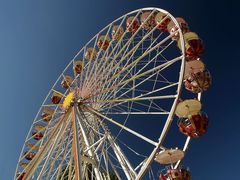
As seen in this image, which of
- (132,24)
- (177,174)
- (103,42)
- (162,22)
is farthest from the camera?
(103,42)

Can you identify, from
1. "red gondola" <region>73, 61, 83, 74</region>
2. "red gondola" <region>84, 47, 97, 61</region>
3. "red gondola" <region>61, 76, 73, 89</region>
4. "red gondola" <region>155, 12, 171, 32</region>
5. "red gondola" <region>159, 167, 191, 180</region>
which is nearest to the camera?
"red gondola" <region>159, 167, 191, 180</region>

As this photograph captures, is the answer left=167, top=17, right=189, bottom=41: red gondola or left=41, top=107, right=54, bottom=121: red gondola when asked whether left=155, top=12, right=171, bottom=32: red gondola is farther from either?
left=41, top=107, right=54, bottom=121: red gondola

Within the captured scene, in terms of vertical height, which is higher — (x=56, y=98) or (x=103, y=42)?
(x=103, y=42)

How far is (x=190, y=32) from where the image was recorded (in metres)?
14.3

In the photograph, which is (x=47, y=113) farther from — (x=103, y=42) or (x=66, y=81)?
(x=103, y=42)

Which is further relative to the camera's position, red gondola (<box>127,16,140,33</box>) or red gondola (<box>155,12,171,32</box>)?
red gondola (<box>127,16,140,33</box>)

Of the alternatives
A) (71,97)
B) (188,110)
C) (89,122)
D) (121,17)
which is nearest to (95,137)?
(89,122)

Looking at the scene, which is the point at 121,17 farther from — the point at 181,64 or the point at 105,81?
the point at 181,64

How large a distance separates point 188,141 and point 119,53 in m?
4.71

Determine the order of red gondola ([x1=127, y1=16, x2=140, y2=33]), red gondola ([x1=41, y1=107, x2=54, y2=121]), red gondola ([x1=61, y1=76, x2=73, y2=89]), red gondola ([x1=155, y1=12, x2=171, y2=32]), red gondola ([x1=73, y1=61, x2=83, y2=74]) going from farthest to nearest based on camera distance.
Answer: red gondola ([x1=61, y1=76, x2=73, y2=89]), red gondola ([x1=73, y1=61, x2=83, y2=74]), red gondola ([x1=41, y1=107, x2=54, y2=121]), red gondola ([x1=127, y1=16, x2=140, y2=33]), red gondola ([x1=155, y1=12, x2=171, y2=32])

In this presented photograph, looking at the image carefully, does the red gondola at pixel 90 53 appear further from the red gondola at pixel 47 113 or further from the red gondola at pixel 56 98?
the red gondola at pixel 47 113

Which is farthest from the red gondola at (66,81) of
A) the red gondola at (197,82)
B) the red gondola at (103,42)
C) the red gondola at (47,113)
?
the red gondola at (197,82)

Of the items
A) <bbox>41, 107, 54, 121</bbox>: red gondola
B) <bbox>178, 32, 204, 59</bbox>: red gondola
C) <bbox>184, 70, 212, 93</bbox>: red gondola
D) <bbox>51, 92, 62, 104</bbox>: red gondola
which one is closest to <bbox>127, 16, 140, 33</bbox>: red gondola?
<bbox>178, 32, 204, 59</bbox>: red gondola

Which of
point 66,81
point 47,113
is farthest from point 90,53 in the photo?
point 47,113
